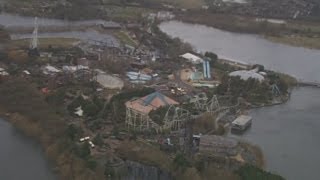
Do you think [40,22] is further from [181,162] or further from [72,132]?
[181,162]

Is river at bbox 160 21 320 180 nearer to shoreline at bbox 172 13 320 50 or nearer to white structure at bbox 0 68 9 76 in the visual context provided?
shoreline at bbox 172 13 320 50

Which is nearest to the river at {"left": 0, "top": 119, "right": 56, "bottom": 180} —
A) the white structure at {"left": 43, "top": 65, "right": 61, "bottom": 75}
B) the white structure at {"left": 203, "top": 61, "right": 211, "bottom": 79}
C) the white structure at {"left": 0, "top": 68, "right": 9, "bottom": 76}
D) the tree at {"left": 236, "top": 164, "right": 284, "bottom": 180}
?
the white structure at {"left": 0, "top": 68, "right": 9, "bottom": 76}

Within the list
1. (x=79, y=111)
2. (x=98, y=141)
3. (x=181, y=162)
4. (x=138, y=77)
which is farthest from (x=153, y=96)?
(x=181, y=162)

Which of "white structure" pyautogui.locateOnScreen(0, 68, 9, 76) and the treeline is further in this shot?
"white structure" pyautogui.locateOnScreen(0, 68, 9, 76)

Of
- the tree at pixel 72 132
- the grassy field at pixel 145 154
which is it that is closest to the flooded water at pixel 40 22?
the tree at pixel 72 132

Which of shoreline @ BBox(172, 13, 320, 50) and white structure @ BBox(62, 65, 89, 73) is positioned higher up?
shoreline @ BBox(172, 13, 320, 50)

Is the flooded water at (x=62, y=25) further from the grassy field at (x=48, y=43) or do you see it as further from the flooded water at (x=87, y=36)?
the grassy field at (x=48, y=43)

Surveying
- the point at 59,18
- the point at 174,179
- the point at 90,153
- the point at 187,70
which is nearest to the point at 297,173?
the point at 174,179

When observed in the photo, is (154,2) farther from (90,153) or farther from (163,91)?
(90,153)
